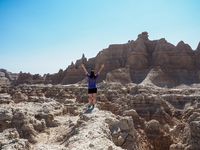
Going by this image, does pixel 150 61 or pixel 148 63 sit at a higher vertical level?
pixel 150 61

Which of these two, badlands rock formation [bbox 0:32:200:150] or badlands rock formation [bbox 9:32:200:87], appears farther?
badlands rock formation [bbox 9:32:200:87]

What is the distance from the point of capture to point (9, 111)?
595 inches

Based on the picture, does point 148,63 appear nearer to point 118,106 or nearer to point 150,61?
point 150,61

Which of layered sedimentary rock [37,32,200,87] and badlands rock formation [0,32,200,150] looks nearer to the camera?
badlands rock formation [0,32,200,150]

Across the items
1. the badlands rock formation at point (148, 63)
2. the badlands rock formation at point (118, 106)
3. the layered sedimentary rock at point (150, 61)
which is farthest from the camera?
the layered sedimentary rock at point (150, 61)

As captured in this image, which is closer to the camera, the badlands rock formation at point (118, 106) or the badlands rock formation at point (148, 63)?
the badlands rock formation at point (118, 106)

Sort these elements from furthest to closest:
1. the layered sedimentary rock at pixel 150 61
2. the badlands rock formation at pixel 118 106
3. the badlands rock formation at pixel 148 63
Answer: the layered sedimentary rock at pixel 150 61 → the badlands rock formation at pixel 148 63 → the badlands rock formation at pixel 118 106

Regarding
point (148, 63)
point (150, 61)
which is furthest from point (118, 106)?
point (150, 61)

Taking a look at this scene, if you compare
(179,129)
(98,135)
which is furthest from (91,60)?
(98,135)

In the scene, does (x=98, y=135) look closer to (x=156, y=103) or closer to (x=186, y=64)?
(x=156, y=103)

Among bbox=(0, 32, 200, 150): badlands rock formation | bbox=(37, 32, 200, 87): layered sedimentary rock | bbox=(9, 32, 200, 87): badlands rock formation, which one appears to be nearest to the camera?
bbox=(0, 32, 200, 150): badlands rock formation

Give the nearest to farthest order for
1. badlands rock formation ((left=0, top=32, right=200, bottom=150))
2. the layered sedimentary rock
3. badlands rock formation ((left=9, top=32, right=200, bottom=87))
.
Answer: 1. badlands rock formation ((left=0, top=32, right=200, bottom=150))
2. badlands rock formation ((left=9, top=32, right=200, bottom=87))
3. the layered sedimentary rock

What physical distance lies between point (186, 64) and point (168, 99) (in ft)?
113

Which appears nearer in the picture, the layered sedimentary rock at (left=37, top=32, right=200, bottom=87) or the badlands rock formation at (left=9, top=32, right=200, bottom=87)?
the badlands rock formation at (left=9, top=32, right=200, bottom=87)
